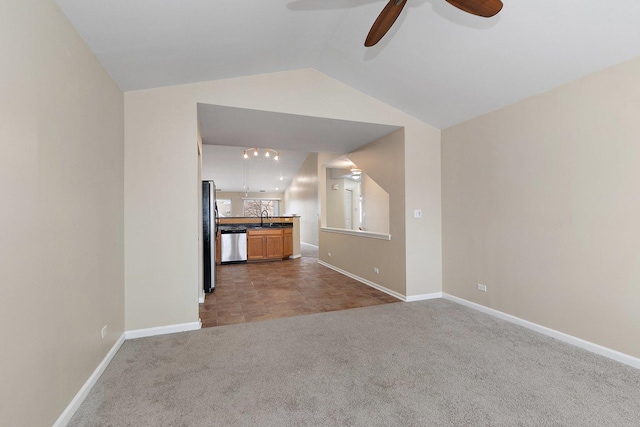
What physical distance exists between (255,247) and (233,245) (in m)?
0.57

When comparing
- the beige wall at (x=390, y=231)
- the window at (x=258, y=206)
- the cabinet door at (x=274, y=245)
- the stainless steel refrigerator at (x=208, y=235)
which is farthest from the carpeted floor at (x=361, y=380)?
the window at (x=258, y=206)

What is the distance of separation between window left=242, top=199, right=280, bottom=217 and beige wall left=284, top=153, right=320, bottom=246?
1.61m

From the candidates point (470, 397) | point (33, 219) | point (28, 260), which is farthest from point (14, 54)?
point (470, 397)

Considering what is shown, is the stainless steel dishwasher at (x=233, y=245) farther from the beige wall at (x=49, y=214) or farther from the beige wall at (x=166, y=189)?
the beige wall at (x=49, y=214)

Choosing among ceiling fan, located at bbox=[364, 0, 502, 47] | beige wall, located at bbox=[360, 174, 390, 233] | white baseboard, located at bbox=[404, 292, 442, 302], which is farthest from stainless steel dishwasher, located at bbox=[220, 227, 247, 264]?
ceiling fan, located at bbox=[364, 0, 502, 47]

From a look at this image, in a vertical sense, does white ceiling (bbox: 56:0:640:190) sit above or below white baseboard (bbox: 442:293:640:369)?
above

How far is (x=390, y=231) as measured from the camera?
14.5 ft

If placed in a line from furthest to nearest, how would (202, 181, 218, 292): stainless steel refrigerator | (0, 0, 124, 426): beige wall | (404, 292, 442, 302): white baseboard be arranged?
(202, 181, 218, 292): stainless steel refrigerator → (404, 292, 442, 302): white baseboard → (0, 0, 124, 426): beige wall

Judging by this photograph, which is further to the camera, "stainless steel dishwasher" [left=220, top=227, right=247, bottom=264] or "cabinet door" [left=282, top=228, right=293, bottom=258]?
"cabinet door" [left=282, top=228, right=293, bottom=258]

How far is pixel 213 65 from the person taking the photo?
2891mm

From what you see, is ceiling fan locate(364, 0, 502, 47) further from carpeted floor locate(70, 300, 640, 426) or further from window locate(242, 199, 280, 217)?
window locate(242, 199, 280, 217)

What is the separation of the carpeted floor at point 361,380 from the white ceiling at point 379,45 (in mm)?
2474

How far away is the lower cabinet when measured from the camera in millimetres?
7695

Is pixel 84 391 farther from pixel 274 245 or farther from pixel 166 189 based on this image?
pixel 274 245
